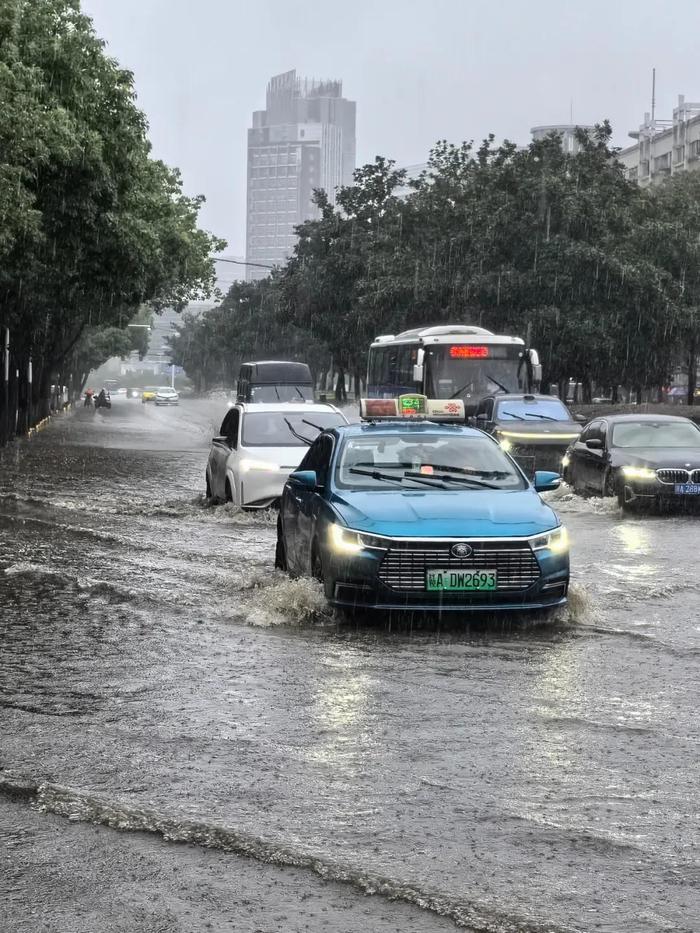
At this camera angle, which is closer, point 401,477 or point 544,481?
point 401,477

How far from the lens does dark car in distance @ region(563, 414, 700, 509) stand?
20.6 m

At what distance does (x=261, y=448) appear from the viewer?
2030cm

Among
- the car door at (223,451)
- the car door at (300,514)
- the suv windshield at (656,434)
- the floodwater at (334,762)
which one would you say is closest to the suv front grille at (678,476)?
the suv windshield at (656,434)

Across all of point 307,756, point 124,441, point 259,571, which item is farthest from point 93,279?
point 307,756

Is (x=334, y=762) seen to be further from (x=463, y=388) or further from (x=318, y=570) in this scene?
(x=463, y=388)

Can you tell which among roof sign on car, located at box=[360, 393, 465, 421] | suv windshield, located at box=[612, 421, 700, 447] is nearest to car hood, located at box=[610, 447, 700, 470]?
suv windshield, located at box=[612, 421, 700, 447]

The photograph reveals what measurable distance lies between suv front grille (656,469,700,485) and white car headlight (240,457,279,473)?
16.9 ft

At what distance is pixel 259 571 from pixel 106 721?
20.4ft

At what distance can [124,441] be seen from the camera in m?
47.3

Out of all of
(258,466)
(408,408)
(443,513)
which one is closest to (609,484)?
(408,408)

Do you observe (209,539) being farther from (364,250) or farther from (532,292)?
(364,250)

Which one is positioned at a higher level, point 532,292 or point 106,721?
point 532,292

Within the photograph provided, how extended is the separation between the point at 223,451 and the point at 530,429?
773 centimetres

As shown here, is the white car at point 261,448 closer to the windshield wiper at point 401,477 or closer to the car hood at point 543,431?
the car hood at point 543,431
